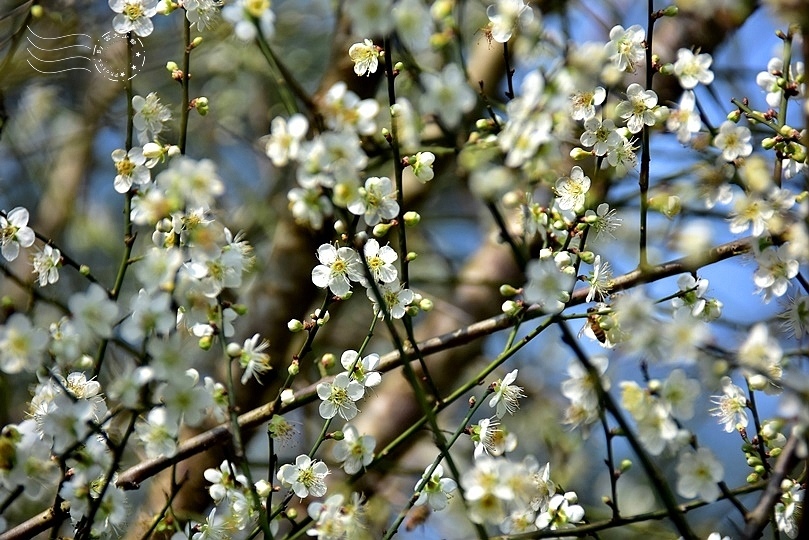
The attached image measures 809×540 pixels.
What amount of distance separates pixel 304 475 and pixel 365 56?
84cm

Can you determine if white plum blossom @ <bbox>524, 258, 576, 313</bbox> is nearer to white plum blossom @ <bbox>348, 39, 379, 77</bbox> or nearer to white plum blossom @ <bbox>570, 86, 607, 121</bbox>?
white plum blossom @ <bbox>570, 86, 607, 121</bbox>

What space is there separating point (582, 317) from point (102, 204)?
3797mm

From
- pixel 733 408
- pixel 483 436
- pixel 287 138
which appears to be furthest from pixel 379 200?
pixel 733 408

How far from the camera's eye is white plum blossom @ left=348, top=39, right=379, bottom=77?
1682 millimetres

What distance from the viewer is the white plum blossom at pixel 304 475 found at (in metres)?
1.66

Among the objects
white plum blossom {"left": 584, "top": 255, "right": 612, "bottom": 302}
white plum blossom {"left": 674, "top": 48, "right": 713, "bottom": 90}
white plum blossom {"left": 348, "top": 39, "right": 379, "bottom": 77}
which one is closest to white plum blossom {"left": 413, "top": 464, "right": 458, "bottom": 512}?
white plum blossom {"left": 584, "top": 255, "right": 612, "bottom": 302}

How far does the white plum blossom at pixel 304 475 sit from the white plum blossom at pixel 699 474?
2.21 feet

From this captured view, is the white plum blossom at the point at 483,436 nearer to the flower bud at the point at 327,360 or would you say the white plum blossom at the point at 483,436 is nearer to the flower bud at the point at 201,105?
the flower bud at the point at 327,360

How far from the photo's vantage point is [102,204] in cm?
480

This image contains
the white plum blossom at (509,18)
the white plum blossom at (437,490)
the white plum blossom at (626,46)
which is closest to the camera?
the white plum blossom at (509,18)

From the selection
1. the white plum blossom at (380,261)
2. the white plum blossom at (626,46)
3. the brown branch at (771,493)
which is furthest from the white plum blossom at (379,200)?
the brown branch at (771,493)

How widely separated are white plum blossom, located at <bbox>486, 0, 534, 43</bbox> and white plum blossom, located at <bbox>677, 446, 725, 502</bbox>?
2.52 feet

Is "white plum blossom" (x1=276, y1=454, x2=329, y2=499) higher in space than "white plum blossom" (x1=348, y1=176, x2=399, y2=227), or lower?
lower

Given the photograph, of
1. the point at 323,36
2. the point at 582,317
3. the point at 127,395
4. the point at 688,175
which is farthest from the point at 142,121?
the point at 323,36
